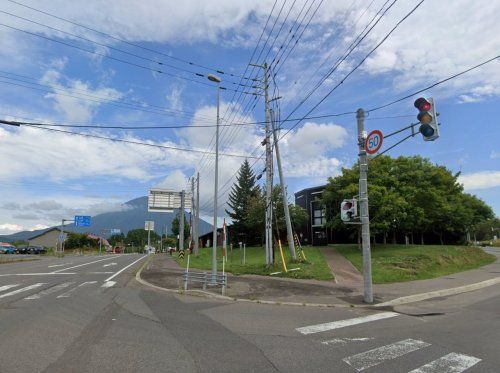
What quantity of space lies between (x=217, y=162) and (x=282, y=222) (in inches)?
1045

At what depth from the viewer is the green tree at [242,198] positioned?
58281mm

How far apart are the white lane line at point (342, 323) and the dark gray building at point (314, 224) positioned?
34.1 meters

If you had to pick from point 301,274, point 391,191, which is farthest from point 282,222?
point 301,274

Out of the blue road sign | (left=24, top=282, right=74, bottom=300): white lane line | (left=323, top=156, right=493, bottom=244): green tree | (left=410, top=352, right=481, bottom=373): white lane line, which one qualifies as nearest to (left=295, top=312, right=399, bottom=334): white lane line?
(left=410, top=352, right=481, bottom=373): white lane line

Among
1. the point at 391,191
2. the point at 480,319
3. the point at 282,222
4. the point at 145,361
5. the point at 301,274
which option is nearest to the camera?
the point at 145,361

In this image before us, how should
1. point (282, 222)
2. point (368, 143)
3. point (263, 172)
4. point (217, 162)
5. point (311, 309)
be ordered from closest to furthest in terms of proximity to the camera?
point (311, 309) < point (368, 143) < point (217, 162) < point (263, 172) < point (282, 222)

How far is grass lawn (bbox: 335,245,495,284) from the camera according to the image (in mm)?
20703

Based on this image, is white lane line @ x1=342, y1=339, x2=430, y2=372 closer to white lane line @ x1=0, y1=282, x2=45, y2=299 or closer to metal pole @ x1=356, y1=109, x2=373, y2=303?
metal pole @ x1=356, y1=109, x2=373, y2=303

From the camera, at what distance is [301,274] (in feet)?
66.9

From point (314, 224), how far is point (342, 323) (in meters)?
37.4

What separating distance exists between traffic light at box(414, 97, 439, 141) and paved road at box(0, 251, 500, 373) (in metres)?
4.88

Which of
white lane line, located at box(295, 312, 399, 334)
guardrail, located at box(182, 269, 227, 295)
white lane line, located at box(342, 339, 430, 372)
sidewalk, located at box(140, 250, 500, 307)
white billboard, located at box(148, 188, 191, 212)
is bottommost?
white lane line, located at box(295, 312, 399, 334)

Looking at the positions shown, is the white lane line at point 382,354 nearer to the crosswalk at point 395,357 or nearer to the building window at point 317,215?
the crosswalk at point 395,357

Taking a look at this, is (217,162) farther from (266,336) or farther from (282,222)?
(282,222)
